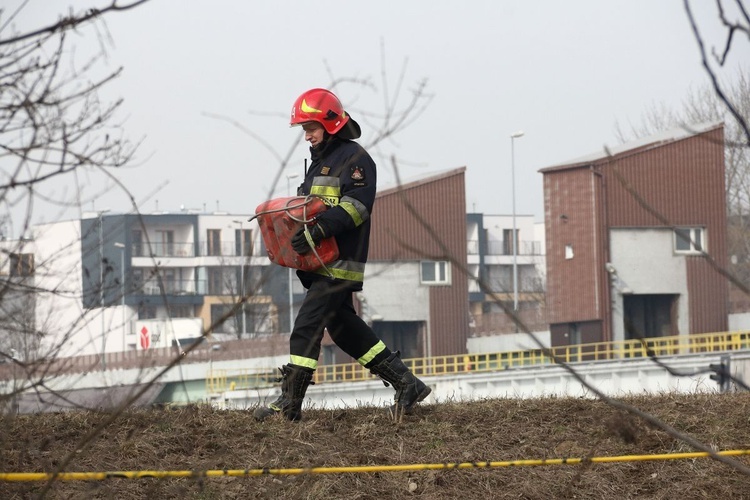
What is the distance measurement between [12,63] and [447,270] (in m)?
46.8

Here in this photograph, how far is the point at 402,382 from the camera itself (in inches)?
265

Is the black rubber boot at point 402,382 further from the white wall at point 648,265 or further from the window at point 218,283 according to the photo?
the white wall at point 648,265

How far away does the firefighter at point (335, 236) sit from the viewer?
247 inches

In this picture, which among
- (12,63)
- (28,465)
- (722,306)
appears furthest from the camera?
(722,306)

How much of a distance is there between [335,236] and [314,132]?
59cm

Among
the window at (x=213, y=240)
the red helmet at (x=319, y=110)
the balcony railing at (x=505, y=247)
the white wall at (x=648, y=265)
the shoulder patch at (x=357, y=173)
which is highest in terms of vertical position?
the balcony railing at (x=505, y=247)

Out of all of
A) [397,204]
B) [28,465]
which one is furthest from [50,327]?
[397,204]

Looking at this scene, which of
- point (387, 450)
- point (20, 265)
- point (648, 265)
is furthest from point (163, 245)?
point (648, 265)

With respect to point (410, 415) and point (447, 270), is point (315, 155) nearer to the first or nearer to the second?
point (410, 415)

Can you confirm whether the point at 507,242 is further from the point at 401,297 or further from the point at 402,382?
the point at 402,382

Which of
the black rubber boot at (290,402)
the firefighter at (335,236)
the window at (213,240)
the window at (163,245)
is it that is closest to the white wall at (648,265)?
the window at (163,245)

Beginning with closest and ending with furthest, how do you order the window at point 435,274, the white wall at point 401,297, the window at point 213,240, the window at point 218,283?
the window at point 218,283
the white wall at point 401,297
the window at point 435,274
the window at point 213,240

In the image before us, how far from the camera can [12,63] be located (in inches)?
141

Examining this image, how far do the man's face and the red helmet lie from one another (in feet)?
0.13
